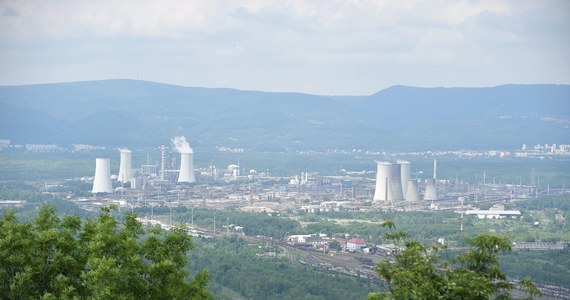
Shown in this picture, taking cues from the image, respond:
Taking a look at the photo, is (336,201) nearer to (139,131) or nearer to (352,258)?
(352,258)

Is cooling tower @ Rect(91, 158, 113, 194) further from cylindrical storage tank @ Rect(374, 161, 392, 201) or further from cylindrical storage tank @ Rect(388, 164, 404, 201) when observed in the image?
cylindrical storage tank @ Rect(388, 164, 404, 201)

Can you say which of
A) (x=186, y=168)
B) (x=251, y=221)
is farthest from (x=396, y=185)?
(x=186, y=168)

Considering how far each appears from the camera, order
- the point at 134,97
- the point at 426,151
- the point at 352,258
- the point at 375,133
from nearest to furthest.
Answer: the point at 352,258, the point at 426,151, the point at 375,133, the point at 134,97

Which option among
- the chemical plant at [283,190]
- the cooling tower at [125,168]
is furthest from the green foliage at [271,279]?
the cooling tower at [125,168]

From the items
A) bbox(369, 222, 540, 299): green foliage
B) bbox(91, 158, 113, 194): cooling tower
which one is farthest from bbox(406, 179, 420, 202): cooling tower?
bbox(369, 222, 540, 299): green foliage

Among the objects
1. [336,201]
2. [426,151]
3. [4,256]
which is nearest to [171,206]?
[336,201]

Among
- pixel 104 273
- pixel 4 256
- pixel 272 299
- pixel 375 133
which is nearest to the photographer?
pixel 104 273
